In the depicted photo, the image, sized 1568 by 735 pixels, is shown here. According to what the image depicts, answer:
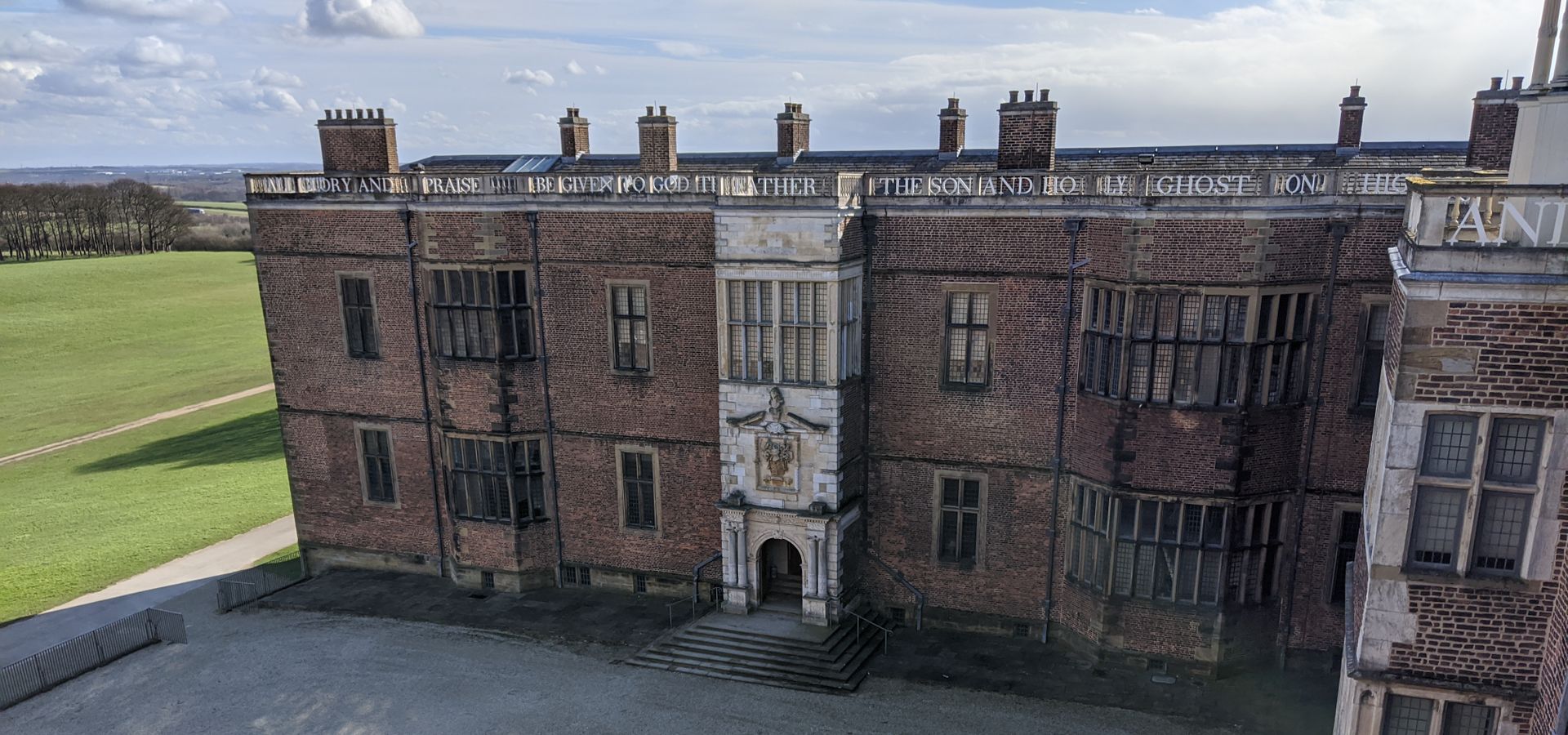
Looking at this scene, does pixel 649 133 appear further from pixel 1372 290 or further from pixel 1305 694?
pixel 1305 694

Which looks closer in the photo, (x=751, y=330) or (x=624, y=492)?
(x=751, y=330)

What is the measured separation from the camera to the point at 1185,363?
18.5 m

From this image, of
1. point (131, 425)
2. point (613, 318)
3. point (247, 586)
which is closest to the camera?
point (613, 318)

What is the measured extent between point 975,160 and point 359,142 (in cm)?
1913

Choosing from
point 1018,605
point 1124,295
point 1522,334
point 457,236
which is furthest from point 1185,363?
point 457,236

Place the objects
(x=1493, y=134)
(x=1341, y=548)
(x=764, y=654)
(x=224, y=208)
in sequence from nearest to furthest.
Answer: (x=1341, y=548) → (x=1493, y=134) → (x=764, y=654) → (x=224, y=208)

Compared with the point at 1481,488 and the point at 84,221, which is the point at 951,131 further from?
the point at 84,221

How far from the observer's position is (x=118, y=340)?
69.9m

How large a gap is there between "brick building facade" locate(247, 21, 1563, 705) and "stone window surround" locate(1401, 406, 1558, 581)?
6119mm

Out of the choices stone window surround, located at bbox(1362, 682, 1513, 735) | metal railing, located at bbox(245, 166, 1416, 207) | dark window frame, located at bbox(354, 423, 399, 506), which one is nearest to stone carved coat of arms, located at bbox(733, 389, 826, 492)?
metal railing, located at bbox(245, 166, 1416, 207)

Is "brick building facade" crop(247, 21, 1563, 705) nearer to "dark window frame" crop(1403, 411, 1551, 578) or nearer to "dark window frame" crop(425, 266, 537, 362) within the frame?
"dark window frame" crop(425, 266, 537, 362)

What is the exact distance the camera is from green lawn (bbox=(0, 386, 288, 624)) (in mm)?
28406

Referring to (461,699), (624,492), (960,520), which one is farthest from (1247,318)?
(461,699)

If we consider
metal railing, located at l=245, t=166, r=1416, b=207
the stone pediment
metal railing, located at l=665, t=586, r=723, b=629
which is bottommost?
metal railing, located at l=665, t=586, r=723, b=629
